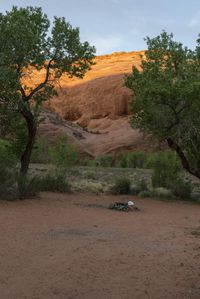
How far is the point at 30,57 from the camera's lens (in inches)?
816

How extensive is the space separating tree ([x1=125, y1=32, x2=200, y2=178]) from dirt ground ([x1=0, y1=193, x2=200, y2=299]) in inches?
143

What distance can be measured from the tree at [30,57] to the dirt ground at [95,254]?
477 centimetres

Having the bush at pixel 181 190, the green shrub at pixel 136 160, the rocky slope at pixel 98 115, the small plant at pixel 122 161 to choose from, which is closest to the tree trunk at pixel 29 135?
the bush at pixel 181 190

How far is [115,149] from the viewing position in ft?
168

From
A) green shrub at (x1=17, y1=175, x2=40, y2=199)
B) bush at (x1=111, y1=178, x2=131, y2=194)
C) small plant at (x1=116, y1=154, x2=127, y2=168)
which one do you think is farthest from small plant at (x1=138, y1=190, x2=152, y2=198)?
small plant at (x1=116, y1=154, x2=127, y2=168)

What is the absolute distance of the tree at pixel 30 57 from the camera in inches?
753

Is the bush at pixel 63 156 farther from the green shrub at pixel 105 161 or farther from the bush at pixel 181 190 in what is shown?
the green shrub at pixel 105 161

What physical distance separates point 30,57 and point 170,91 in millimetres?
6360

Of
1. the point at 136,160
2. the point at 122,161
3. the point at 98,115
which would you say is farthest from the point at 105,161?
the point at 98,115

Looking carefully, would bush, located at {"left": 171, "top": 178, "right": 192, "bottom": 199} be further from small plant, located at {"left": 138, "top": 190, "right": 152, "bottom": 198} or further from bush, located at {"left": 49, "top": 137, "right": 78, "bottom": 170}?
bush, located at {"left": 49, "top": 137, "right": 78, "bottom": 170}

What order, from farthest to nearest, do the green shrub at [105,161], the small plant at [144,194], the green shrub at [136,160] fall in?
the green shrub at [105,161] → the green shrub at [136,160] → the small plant at [144,194]

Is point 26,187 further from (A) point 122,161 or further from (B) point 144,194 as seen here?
(A) point 122,161

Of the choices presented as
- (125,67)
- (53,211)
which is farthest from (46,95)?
(125,67)

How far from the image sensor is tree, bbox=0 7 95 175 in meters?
19.1
